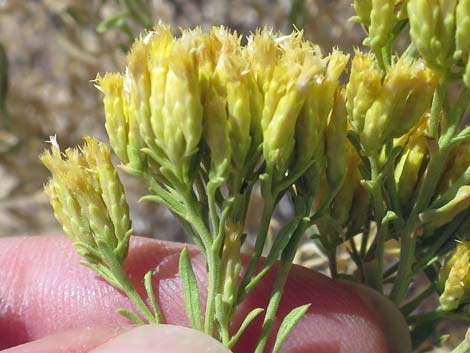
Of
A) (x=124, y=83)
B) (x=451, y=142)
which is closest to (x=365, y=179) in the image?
(x=451, y=142)

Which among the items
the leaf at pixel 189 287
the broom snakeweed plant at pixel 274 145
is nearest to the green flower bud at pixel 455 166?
the broom snakeweed plant at pixel 274 145

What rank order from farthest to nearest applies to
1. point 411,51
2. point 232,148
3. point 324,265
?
point 324,265
point 411,51
point 232,148

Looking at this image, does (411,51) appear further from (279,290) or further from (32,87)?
(32,87)

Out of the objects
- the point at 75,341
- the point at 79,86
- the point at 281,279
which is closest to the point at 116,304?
the point at 75,341

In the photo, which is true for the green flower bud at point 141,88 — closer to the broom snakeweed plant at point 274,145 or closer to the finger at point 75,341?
the broom snakeweed plant at point 274,145

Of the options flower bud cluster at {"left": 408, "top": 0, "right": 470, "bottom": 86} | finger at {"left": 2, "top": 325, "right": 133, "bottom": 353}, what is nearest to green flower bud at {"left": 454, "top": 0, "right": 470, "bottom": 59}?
flower bud cluster at {"left": 408, "top": 0, "right": 470, "bottom": 86}

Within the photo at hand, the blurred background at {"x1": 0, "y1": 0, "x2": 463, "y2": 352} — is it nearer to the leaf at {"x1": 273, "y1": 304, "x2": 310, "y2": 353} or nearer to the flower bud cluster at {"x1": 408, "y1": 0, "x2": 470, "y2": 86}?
the flower bud cluster at {"x1": 408, "y1": 0, "x2": 470, "y2": 86}
